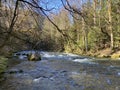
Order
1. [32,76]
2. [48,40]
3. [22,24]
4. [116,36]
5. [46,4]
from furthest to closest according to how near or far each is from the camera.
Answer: [116,36], [32,76], [22,24], [48,40], [46,4]

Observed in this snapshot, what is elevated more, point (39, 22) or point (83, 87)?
point (39, 22)

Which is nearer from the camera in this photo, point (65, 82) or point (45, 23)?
point (45, 23)

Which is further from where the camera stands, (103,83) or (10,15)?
(103,83)

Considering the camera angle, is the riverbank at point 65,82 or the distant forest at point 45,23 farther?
the riverbank at point 65,82

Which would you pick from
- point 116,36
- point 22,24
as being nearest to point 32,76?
point 22,24

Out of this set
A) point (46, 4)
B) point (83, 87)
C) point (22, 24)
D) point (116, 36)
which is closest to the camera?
point (46, 4)

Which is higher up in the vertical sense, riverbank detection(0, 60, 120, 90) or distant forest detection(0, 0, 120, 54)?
distant forest detection(0, 0, 120, 54)

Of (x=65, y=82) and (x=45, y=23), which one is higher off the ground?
(x=45, y=23)

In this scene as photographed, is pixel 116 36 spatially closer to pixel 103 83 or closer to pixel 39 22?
pixel 103 83

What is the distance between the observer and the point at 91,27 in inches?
120

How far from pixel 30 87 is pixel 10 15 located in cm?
709

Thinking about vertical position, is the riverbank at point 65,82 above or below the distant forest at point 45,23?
below

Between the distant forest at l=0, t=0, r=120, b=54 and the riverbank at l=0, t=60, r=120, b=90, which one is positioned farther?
the riverbank at l=0, t=60, r=120, b=90

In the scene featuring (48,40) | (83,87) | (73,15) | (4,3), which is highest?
(4,3)
